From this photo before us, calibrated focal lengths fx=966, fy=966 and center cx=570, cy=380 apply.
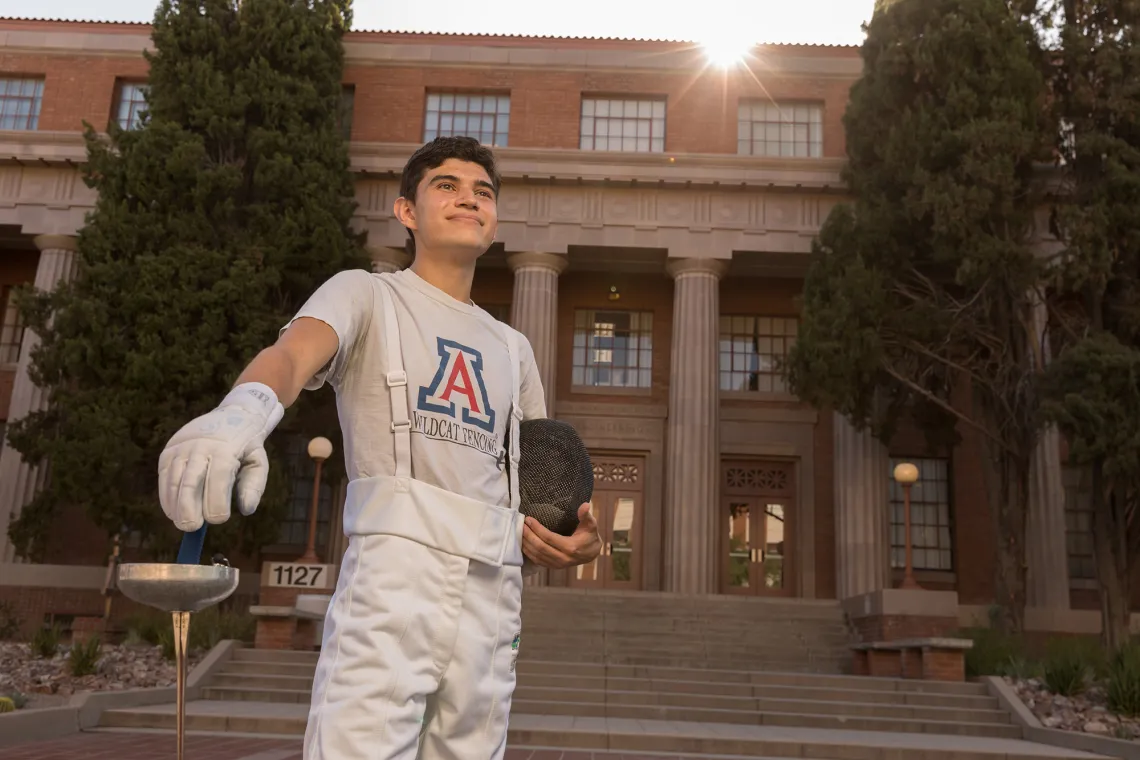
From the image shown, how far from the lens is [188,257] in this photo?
16.5m

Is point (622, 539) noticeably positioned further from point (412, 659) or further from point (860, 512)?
point (412, 659)

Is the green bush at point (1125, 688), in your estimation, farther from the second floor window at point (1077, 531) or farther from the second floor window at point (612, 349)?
the second floor window at point (612, 349)

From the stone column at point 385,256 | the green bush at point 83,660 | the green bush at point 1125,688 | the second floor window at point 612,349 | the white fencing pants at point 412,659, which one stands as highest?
the stone column at point 385,256

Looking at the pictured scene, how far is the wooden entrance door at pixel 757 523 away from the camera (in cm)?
2069

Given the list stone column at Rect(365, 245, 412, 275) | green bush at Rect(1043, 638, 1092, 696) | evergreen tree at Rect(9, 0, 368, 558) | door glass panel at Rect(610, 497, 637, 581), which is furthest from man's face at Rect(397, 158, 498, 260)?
door glass panel at Rect(610, 497, 637, 581)

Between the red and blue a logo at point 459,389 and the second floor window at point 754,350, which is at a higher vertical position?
the second floor window at point 754,350

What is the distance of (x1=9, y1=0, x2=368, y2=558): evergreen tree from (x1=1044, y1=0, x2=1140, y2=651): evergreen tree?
12.1 metres

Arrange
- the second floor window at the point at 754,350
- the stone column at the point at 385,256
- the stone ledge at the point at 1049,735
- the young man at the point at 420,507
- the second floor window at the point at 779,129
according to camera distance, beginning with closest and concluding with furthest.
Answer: the young man at the point at 420,507, the stone ledge at the point at 1049,735, the stone column at the point at 385,256, the second floor window at the point at 779,129, the second floor window at the point at 754,350

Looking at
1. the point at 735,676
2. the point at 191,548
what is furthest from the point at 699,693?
the point at 191,548

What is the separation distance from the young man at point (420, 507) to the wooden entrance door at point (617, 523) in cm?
1806

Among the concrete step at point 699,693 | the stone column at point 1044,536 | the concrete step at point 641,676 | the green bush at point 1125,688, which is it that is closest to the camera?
the green bush at point 1125,688

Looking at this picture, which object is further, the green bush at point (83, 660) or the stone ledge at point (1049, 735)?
the green bush at point (83, 660)

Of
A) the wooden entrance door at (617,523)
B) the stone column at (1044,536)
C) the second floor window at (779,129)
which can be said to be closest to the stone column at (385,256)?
the wooden entrance door at (617,523)

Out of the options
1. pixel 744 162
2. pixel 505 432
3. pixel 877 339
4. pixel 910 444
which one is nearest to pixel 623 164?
pixel 744 162
